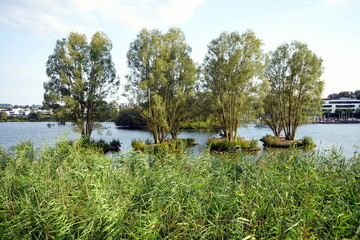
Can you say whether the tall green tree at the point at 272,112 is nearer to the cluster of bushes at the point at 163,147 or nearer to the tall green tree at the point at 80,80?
the cluster of bushes at the point at 163,147

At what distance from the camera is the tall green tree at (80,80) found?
29953 millimetres

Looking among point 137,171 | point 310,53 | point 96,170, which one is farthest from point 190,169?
point 310,53

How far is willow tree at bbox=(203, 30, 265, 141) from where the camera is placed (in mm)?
31359

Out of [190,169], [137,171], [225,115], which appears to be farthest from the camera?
[225,115]

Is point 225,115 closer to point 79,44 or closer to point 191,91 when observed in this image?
point 191,91

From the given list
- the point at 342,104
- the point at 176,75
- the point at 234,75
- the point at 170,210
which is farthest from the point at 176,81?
the point at 342,104

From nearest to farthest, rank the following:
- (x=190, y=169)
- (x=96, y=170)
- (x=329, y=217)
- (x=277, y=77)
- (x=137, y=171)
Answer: (x=329, y=217) < (x=96, y=170) < (x=137, y=171) < (x=190, y=169) < (x=277, y=77)

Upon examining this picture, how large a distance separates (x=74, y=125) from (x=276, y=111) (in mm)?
26334

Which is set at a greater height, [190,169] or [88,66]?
[88,66]

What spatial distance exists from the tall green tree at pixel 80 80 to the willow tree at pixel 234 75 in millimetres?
11748

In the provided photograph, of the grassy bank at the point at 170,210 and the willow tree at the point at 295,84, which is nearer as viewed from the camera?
the grassy bank at the point at 170,210

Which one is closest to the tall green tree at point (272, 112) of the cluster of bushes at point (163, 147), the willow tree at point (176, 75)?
the willow tree at point (176, 75)

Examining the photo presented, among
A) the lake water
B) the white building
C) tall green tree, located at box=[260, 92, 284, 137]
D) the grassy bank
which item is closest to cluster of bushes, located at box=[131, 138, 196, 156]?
the lake water

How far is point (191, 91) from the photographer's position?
3478 centimetres
